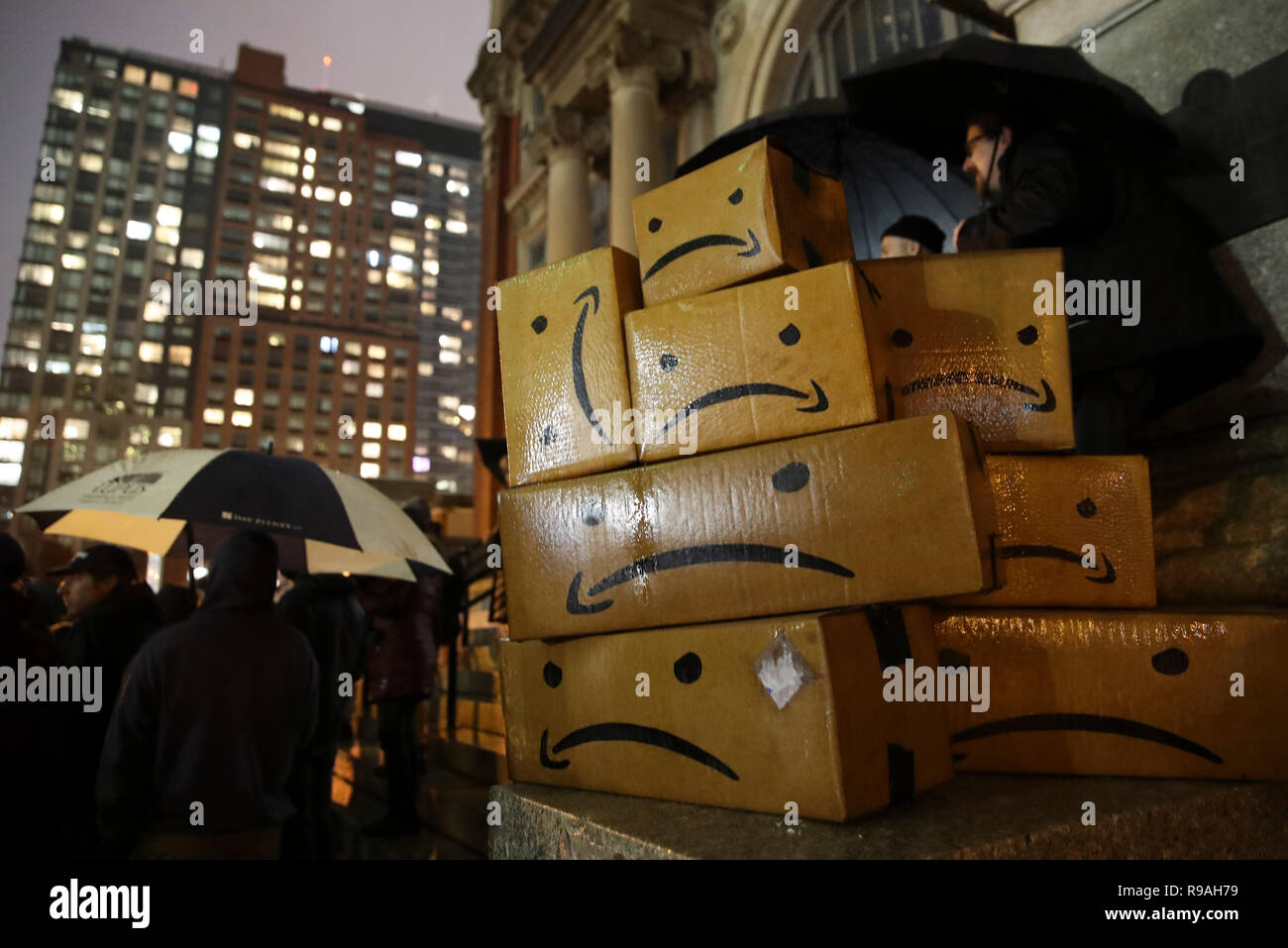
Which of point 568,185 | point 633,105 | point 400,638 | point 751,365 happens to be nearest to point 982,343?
point 751,365

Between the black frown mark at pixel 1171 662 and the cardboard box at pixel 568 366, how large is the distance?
1.27 meters

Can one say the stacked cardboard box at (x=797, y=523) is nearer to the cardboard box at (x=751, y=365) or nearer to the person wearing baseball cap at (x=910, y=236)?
the cardboard box at (x=751, y=365)

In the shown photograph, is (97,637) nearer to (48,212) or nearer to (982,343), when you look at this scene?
(982,343)

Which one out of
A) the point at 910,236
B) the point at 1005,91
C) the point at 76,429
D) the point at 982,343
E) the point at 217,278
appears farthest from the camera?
the point at 217,278

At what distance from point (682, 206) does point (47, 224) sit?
105109 millimetres

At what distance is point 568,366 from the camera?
73.2 inches

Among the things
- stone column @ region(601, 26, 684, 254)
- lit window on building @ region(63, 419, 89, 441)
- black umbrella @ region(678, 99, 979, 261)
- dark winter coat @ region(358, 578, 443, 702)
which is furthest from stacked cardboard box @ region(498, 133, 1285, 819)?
lit window on building @ region(63, 419, 89, 441)

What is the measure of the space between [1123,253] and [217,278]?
305 feet

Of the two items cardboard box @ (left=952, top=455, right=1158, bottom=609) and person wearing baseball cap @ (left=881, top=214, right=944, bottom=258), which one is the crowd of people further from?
person wearing baseball cap @ (left=881, top=214, right=944, bottom=258)

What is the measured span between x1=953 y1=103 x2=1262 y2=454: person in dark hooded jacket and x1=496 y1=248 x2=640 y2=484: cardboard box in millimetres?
1743

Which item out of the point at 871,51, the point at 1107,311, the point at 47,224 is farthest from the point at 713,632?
the point at 47,224

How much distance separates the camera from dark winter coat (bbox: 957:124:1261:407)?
104 inches

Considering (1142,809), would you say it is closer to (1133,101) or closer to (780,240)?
(780,240)

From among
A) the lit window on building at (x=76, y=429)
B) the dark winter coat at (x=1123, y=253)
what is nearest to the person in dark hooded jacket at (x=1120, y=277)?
the dark winter coat at (x=1123, y=253)
